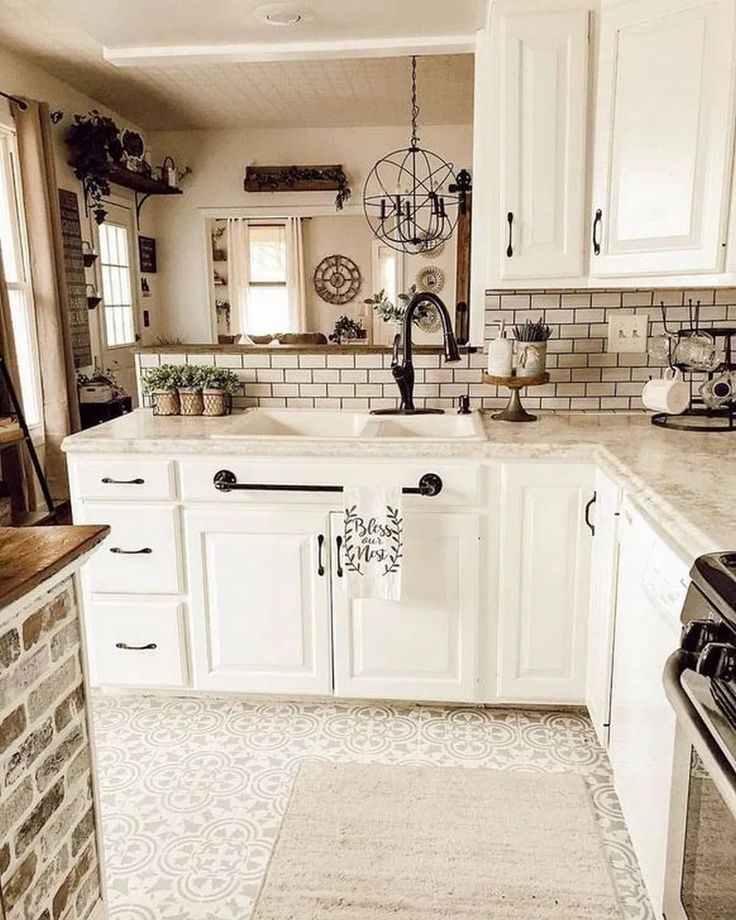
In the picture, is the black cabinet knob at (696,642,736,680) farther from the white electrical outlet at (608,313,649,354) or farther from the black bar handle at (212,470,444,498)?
the white electrical outlet at (608,313,649,354)

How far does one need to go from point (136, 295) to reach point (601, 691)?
16.3 feet

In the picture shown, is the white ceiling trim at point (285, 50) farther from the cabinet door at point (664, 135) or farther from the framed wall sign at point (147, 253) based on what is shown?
the framed wall sign at point (147, 253)

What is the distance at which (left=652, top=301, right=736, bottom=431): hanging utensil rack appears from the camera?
224 cm

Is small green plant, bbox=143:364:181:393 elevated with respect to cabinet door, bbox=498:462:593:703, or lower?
elevated

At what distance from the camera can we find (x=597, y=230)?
2.23 m

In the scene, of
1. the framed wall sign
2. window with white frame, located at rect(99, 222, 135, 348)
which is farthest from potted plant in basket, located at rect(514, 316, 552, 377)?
the framed wall sign

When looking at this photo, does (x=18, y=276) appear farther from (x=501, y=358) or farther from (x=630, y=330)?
(x=630, y=330)

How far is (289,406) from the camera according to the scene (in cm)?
277

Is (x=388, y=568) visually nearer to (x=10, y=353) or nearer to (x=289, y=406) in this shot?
(x=289, y=406)

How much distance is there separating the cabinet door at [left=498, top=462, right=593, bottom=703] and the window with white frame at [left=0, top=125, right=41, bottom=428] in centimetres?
291

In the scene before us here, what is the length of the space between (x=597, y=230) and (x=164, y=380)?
4.91ft

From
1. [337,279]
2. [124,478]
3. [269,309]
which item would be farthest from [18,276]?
[337,279]

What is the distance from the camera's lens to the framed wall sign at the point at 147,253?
603 centimetres

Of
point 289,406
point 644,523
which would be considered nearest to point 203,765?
point 289,406
